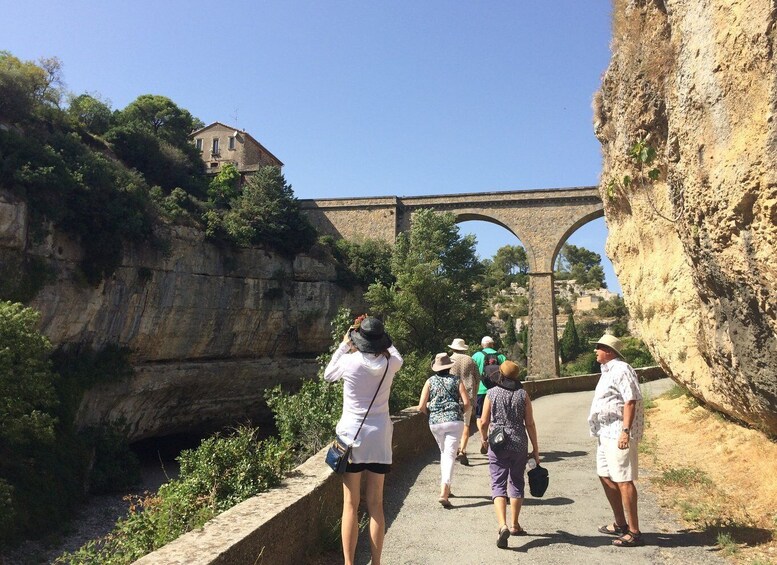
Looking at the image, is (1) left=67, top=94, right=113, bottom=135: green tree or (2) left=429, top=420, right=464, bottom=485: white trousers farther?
(1) left=67, top=94, right=113, bottom=135: green tree

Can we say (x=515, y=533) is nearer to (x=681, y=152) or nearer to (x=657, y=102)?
(x=681, y=152)

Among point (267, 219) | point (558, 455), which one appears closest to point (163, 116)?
point (267, 219)

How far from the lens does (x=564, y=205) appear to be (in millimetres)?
33312

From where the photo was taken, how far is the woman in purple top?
4643 millimetres

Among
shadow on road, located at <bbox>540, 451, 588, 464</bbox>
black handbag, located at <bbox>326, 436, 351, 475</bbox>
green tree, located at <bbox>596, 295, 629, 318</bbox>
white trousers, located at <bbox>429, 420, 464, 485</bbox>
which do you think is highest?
green tree, located at <bbox>596, 295, 629, 318</bbox>

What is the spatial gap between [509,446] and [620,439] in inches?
34.6

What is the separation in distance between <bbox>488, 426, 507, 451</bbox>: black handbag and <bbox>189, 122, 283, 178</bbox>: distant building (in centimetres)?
4145

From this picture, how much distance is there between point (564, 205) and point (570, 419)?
23.1 metres

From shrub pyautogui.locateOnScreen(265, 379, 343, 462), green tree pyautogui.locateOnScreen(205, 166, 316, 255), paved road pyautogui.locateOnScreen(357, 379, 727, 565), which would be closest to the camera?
paved road pyautogui.locateOnScreen(357, 379, 727, 565)

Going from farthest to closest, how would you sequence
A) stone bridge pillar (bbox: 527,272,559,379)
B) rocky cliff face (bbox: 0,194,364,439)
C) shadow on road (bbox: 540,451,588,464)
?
stone bridge pillar (bbox: 527,272,559,379) → rocky cliff face (bbox: 0,194,364,439) → shadow on road (bbox: 540,451,588,464)

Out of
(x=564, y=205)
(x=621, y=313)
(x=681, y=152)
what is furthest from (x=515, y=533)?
(x=621, y=313)

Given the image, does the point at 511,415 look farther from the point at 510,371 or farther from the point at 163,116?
the point at 163,116

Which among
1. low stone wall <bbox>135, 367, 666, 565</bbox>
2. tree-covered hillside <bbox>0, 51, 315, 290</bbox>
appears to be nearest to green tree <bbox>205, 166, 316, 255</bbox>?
tree-covered hillside <bbox>0, 51, 315, 290</bbox>

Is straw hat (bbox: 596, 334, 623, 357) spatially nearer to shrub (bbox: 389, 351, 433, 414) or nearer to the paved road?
the paved road
